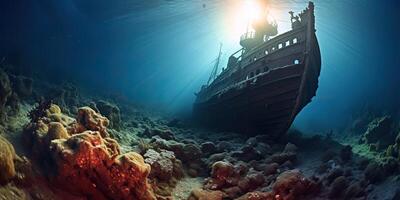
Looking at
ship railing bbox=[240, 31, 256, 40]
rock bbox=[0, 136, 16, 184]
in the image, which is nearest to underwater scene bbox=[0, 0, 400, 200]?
rock bbox=[0, 136, 16, 184]

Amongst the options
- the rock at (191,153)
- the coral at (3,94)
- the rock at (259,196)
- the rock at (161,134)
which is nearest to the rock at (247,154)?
the rock at (191,153)

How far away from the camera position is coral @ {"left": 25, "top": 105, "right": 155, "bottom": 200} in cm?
843

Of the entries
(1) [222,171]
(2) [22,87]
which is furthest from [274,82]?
(2) [22,87]

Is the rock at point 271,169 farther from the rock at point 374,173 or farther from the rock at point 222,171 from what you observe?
the rock at point 374,173

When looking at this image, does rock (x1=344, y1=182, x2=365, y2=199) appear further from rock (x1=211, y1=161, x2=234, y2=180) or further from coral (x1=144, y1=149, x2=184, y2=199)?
coral (x1=144, y1=149, x2=184, y2=199)

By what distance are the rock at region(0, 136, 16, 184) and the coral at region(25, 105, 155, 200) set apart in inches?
44.5

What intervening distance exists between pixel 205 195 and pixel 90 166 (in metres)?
3.94

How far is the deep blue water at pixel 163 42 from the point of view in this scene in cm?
3173

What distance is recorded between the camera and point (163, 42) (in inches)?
2539

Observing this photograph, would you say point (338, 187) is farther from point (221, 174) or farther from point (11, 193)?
point (11, 193)

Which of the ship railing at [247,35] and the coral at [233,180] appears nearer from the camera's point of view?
the coral at [233,180]

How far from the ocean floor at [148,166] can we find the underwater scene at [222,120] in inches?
1.6

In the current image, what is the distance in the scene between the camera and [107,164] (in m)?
8.73

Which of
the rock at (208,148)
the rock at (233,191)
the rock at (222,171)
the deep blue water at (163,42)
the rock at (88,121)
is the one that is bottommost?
the rock at (233,191)
